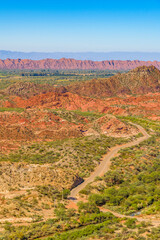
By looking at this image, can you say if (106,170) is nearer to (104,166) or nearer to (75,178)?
(104,166)

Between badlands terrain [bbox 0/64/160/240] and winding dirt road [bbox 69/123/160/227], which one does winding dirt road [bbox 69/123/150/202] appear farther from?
badlands terrain [bbox 0/64/160/240]

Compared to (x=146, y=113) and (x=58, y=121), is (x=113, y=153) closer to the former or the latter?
(x=58, y=121)

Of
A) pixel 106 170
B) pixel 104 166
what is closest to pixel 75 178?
pixel 106 170

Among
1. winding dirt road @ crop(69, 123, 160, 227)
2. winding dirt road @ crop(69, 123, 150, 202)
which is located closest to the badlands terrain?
winding dirt road @ crop(69, 123, 160, 227)

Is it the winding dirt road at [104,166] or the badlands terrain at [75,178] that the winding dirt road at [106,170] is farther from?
the badlands terrain at [75,178]

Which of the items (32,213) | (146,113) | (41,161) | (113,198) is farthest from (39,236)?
(146,113)

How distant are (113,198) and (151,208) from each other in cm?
662

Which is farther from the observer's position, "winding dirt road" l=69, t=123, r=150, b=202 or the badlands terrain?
"winding dirt road" l=69, t=123, r=150, b=202

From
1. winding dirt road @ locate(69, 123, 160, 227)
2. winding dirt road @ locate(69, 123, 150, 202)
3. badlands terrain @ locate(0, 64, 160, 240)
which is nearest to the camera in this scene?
badlands terrain @ locate(0, 64, 160, 240)

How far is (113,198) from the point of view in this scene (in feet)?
147

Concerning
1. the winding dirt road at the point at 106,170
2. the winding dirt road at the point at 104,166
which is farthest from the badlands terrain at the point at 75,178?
the winding dirt road at the point at 104,166

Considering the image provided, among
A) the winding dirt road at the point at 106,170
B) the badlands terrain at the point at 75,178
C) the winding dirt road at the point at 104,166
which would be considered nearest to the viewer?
the badlands terrain at the point at 75,178

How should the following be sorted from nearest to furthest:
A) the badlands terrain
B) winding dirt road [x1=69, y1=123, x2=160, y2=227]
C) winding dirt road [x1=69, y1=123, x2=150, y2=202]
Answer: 1. the badlands terrain
2. winding dirt road [x1=69, y1=123, x2=160, y2=227]
3. winding dirt road [x1=69, y1=123, x2=150, y2=202]

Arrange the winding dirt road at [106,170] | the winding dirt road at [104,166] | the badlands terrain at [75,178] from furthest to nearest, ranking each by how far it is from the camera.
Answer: the winding dirt road at [104,166] < the winding dirt road at [106,170] < the badlands terrain at [75,178]
